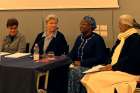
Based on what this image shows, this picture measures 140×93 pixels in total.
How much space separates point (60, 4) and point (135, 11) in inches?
46.1

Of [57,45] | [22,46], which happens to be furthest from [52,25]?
[22,46]

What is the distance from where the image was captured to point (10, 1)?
5609 mm

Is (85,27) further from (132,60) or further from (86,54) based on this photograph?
(132,60)

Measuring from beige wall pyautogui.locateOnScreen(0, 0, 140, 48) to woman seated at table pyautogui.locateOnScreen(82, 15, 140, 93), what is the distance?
0.84 metres

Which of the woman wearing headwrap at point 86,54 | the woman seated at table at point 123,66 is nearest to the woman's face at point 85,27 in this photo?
the woman wearing headwrap at point 86,54

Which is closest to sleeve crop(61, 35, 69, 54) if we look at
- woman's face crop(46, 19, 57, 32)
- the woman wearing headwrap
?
woman's face crop(46, 19, 57, 32)

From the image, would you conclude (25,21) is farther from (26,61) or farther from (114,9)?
(26,61)

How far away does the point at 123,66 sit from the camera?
385 cm

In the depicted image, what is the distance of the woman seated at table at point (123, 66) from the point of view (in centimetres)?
363

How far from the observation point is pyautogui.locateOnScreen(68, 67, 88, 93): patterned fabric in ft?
13.6

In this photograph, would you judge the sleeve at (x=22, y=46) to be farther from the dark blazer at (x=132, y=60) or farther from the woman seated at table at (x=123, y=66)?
the dark blazer at (x=132, y=60)

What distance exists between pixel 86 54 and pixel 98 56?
0.18 m

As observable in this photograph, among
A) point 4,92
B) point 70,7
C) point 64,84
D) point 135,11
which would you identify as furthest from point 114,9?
point 4,92

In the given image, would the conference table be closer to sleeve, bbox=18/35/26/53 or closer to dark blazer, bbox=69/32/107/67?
dark blazer, bbox=69/32/107/67
